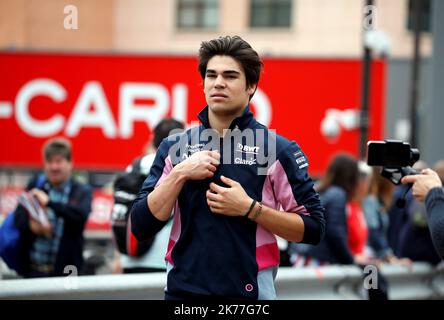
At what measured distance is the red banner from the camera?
13945 millimetres

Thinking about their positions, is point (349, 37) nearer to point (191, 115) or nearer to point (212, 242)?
point (191, 115)

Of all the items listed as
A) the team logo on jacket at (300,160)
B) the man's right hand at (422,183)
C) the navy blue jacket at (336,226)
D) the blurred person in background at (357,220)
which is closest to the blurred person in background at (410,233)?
the blurred person in background at (357,220)

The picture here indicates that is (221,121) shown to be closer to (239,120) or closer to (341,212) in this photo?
(239,120)

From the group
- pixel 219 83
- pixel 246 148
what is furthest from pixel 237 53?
pixel 246 148

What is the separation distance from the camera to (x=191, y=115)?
13516mm

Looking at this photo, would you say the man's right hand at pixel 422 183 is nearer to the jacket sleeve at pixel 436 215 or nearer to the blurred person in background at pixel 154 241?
the jacket sleeve at pixel 436 215

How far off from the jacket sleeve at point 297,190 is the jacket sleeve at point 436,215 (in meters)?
0.63

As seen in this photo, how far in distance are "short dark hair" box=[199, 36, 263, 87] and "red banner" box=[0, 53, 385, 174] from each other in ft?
32.9

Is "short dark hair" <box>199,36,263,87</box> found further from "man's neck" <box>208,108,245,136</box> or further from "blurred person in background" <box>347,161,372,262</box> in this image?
"blurred person in background" <box>347,161,372,262</box>

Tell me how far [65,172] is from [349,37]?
Answer: 26.7 meters

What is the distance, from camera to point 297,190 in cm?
367

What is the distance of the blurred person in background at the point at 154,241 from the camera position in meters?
5.74

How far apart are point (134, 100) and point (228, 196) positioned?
10914 mm
